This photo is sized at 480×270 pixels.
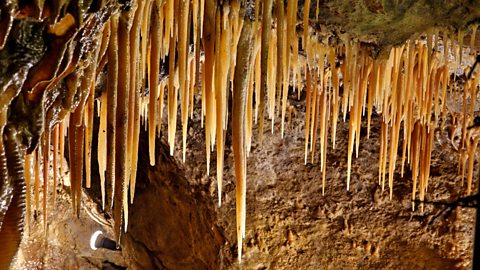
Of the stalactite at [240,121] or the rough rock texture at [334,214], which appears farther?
the rough rock texture at [334,214]

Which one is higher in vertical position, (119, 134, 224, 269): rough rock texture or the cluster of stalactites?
the cluster of stalactites

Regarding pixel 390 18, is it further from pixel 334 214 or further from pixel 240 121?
pixel 334 214

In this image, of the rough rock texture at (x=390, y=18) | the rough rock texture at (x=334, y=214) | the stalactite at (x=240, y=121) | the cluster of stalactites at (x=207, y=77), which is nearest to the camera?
the cluster of stalactites at (x=207, y=77)

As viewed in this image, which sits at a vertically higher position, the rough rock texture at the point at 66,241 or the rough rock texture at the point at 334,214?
the rough rock texture at the point at 334,214

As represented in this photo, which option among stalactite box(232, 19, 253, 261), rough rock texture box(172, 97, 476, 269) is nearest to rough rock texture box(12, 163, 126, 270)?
rough rock texture box(172, 97, 476, 269)

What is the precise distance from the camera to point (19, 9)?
1.79 m

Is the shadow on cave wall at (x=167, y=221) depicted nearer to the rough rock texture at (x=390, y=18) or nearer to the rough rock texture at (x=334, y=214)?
the rough rock texture at (x=334, y=214)

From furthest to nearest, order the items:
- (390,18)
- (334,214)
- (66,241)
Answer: (66,241), (334,214), (390,18)

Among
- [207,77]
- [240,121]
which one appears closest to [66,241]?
[207,77]

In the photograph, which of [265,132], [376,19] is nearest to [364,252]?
[265,132]

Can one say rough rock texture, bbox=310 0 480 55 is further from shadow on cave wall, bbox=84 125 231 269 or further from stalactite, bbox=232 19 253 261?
shadow on cave wall, bbox=84 125 231 269

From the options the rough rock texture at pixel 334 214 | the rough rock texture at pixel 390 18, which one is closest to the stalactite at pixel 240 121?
the rough rock texture at pixel 390 18

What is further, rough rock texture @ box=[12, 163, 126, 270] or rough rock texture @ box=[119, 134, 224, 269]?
rough rock texture @ box=[12, 163, 126, 270]

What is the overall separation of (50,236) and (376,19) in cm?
500
